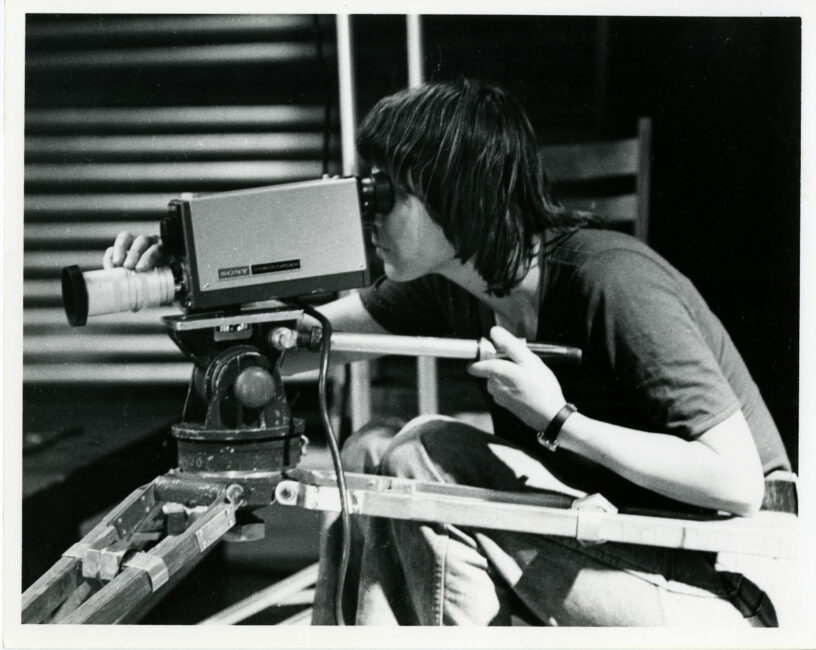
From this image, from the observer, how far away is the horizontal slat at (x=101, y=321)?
1314 mm

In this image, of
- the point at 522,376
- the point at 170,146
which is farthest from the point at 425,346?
the point at 170,146

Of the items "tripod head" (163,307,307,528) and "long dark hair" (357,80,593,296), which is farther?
"long dark hair" (357,80,593,296)

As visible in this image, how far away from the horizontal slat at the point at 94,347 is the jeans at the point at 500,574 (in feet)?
1.75

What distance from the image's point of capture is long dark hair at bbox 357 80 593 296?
125cm

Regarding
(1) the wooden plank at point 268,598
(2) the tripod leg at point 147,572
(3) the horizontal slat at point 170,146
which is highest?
(3) the horizontal slat at point 170,146

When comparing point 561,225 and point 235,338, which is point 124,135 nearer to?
point 235,338

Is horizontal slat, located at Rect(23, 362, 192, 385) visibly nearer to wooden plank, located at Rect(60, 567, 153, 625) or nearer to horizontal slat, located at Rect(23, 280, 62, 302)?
horizontal slat, located at Rect(23, 280, 62, 302)

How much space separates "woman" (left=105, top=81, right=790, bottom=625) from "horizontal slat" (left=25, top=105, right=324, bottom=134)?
0.20m

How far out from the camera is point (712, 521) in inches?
45.0

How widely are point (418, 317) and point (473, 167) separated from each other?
344 mm

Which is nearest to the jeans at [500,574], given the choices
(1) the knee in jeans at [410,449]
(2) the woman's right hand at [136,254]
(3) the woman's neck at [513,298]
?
(1) the knee in jeans at [410,449]

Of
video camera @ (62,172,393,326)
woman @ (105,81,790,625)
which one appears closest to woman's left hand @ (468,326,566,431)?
woman @ (105,81,790,625)

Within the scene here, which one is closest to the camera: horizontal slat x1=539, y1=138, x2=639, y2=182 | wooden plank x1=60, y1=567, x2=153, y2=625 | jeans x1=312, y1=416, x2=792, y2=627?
wooden plank x1=60, y1=567, x2=153, y2=625

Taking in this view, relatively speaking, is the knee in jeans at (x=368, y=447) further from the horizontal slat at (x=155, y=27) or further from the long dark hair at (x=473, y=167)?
the horizontal slat at (x=155, y=27)
